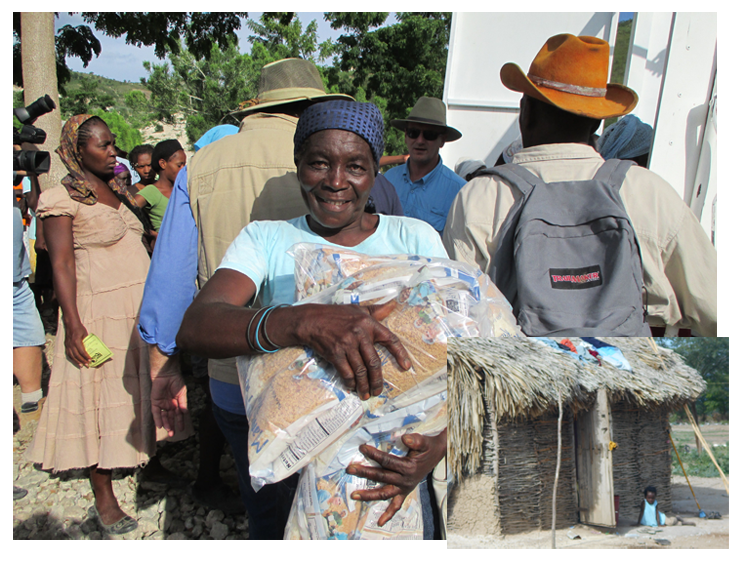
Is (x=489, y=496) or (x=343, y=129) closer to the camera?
(x=489, y=496)

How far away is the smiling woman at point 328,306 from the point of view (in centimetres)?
102

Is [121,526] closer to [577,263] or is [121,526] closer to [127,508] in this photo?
[127,508]

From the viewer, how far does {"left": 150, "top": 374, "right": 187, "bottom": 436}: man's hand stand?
1977mm

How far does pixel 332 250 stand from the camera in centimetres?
122

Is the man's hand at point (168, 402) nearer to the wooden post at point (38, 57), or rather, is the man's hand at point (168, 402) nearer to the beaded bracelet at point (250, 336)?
the beaded bracelet at point (250, 336)

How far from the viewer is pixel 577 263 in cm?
138

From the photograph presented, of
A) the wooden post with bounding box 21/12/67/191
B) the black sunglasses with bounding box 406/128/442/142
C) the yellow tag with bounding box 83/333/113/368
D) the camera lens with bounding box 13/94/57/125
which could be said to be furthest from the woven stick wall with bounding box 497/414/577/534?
the wooden post with bounding box 21/12/67/191

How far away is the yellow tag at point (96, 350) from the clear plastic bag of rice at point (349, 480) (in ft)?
6.63

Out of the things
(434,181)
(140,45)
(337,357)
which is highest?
(140,45)

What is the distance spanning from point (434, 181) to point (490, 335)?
303 cm

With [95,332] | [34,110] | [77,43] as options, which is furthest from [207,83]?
[95,332]

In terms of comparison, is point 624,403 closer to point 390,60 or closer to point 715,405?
point 715,405

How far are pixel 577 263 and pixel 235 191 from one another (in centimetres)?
129

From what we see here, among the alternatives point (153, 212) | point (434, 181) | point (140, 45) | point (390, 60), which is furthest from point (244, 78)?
point (434, 181)
